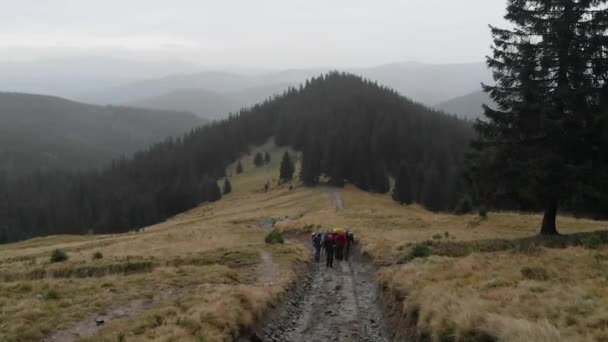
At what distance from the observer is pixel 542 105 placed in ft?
89.1

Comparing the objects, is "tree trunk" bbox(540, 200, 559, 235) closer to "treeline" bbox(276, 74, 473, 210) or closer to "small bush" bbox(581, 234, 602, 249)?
"small bush" bbox(581, 234, 602, 249)

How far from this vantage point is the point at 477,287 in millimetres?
14891

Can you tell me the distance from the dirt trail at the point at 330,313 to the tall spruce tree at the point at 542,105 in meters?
10.6

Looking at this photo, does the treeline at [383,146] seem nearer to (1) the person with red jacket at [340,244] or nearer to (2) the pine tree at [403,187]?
(2) the pine tree at [403,187]

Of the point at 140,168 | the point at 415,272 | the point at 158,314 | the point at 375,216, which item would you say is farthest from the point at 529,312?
the point at 140,168

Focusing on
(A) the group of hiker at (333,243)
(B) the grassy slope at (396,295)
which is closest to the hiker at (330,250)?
(A) the group of hiker at (333,243)

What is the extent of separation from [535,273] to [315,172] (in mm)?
106140

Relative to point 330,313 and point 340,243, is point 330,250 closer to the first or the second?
point 340,243

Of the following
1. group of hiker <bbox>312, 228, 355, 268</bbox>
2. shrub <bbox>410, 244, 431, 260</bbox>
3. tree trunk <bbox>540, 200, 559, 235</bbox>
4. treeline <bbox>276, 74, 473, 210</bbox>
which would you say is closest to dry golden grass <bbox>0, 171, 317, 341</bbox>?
group of hiker <bbox>312, 228, 355, 268</bbox>

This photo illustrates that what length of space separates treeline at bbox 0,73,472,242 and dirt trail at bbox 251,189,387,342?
9034cm

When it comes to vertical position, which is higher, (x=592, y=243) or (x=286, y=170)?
(x=592, y=243)

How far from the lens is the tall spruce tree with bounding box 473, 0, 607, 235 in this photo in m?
26.8

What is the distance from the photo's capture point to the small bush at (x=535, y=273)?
50.6 ft

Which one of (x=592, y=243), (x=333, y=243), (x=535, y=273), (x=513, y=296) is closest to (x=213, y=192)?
(x=333, y=243)
